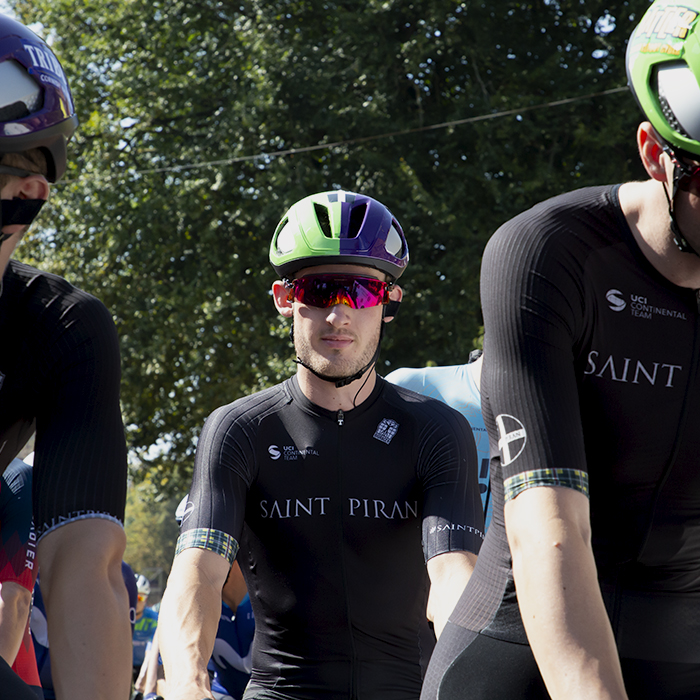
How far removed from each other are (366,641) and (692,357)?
1970 mm

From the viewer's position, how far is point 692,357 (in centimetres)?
236

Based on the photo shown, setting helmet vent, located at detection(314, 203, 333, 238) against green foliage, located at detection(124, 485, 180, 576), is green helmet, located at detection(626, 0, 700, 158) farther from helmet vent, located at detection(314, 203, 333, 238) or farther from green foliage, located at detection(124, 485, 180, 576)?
green foliage, located at detection(124, 485, 180, 576)

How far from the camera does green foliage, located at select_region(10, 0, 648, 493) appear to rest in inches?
695

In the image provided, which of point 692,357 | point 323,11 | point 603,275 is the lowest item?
point 692,357

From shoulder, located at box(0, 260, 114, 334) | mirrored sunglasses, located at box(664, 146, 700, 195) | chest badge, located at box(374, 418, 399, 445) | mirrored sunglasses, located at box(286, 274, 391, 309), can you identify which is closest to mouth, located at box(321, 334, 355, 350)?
mirrored sunglasses, located at box(286, 274, 391, 309)

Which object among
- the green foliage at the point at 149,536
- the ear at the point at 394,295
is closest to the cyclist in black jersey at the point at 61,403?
the ear at the point at 394,295

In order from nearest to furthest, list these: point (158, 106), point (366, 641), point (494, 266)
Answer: point (494, 266) < point (366, 641) < point (158, 106)

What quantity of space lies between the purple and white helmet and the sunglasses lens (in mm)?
1964

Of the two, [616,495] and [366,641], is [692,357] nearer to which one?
[616,495]

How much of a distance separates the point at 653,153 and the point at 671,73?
0.62ft

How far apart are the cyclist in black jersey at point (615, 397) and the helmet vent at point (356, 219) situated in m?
2.07

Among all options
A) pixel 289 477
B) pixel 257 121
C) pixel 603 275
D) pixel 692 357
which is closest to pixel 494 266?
pixel 603 275

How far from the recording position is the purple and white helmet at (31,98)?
2.27m

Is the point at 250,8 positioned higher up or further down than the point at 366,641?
higher up
